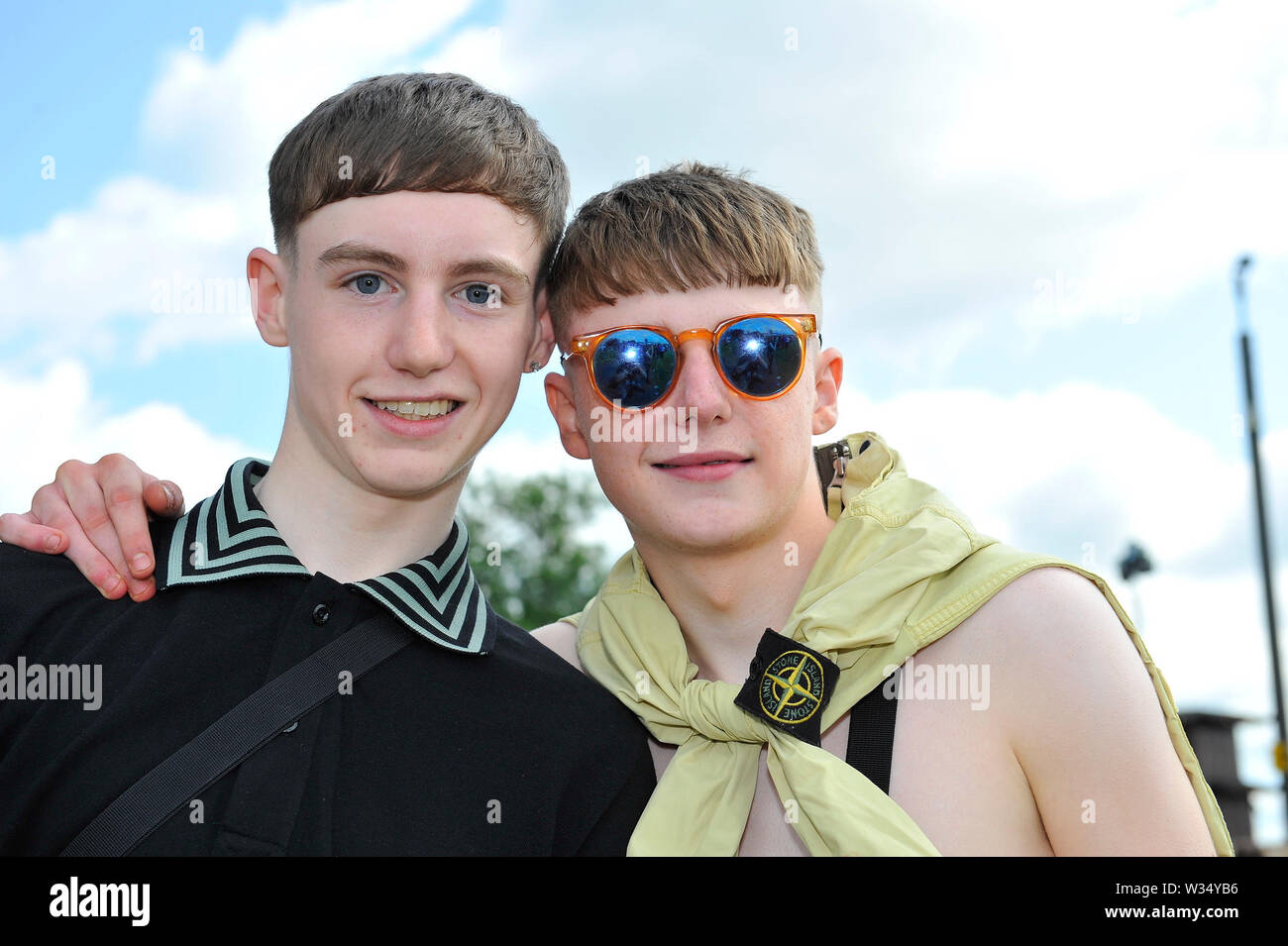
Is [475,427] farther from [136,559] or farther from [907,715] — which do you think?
[907,715]

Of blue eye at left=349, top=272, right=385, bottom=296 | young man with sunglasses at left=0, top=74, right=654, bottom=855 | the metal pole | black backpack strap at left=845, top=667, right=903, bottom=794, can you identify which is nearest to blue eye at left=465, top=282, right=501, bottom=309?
young man with sunglasses at left=0, top=74, right=654, bottom=855

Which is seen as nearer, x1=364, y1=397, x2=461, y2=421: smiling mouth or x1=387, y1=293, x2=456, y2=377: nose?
x1=387, y1=293, x2=456, y2=377: nose

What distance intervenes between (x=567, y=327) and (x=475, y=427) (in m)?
0.53

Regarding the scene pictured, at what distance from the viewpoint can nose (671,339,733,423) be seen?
10.8 feet

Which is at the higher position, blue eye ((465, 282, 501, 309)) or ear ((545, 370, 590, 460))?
blue eye ((465, 282, 501, 309))

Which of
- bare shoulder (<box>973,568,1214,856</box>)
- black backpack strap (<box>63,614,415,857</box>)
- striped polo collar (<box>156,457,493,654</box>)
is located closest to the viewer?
black backpack strap (<box>63,614,415,857</box>)

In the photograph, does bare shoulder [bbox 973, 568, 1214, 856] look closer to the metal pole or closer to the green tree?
the metal pole

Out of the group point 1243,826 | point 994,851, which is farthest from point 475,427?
point 1243,826

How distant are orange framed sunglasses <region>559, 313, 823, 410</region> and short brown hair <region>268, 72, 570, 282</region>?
15.4 inches

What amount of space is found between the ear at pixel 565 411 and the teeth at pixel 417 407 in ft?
1.93

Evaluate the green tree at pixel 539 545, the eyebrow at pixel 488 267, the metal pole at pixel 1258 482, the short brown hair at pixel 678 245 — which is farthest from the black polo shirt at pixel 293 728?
the green tree at pixel 539 545

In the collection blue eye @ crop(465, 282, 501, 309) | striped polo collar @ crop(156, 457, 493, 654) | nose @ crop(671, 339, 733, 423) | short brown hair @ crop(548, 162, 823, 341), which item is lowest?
striped polo collar @ crop(156, 457, 493, 654)

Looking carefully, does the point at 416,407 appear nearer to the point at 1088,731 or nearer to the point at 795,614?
the point at 795,614

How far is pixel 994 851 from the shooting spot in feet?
9.53
